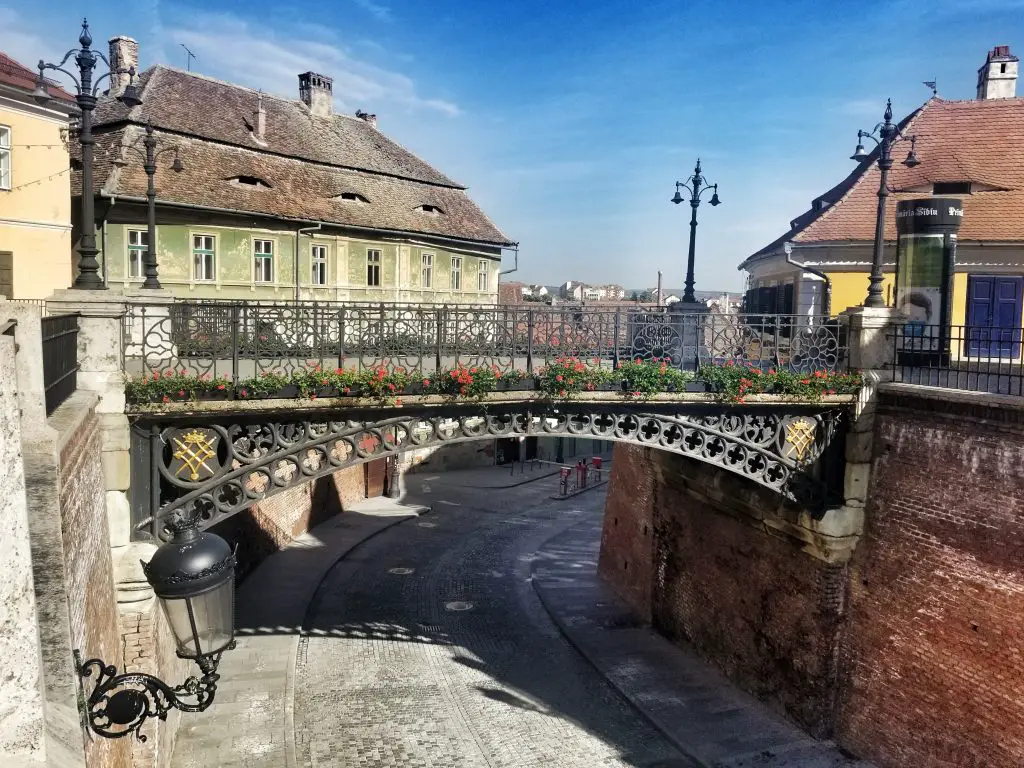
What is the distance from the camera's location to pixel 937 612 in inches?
406

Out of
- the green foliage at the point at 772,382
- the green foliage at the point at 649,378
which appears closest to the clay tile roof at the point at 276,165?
the green foliage at the point at 649,378

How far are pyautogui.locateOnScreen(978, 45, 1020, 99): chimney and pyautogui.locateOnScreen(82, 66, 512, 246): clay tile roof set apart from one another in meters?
18.2

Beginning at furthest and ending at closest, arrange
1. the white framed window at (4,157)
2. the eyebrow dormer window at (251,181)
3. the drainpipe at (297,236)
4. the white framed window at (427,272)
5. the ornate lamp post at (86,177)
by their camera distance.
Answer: the white framed window at (427,272), the drainpipe at (297,236), the eyebrow dormer window at (251,181), the white framed window at (4,157), the ornate lamp post at (86,177)

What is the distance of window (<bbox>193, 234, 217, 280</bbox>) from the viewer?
954 inches

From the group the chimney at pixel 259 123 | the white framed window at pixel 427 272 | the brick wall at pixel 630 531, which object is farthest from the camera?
the white framed window at pixel 427 272

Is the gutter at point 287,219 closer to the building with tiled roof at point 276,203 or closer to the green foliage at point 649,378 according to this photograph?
the building with tiled roof at point 276,203

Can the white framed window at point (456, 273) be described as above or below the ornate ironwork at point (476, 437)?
above

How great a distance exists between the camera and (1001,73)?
846 inches

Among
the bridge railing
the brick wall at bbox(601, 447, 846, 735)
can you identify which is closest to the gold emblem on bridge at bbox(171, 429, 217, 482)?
the bridge railing

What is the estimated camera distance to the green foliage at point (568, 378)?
10578 millimetres

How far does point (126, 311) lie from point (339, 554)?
13.5 metres

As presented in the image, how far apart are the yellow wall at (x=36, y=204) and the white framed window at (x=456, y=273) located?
551 inches

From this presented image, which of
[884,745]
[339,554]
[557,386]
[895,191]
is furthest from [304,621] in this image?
[895,191]

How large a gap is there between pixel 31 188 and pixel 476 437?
17468 mm
